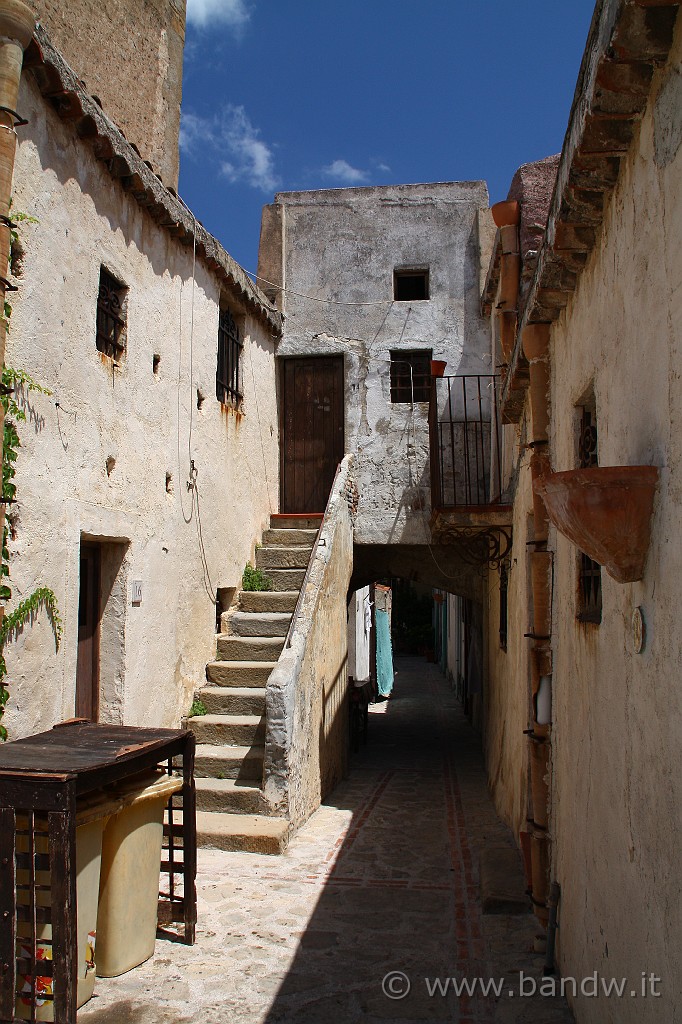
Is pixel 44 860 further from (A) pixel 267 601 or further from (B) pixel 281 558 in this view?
(B) pixel 281 558

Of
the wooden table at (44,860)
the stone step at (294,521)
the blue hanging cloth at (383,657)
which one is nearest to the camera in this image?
the wooden table at (44,860)

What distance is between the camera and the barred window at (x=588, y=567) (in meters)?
4.04

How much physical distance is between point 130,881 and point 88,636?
2.58 metres

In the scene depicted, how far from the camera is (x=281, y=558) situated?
34.9 feet

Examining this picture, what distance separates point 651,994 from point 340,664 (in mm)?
7857

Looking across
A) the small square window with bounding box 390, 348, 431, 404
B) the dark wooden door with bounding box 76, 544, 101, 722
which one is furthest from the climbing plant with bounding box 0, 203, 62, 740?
the small square window with bounding box 390, 348, 431, 404

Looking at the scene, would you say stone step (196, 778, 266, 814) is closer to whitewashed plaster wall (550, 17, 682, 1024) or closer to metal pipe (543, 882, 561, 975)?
metal pipe (543, 882, 561, 975)

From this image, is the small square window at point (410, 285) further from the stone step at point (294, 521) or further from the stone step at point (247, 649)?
the stone step at point (247, 649)

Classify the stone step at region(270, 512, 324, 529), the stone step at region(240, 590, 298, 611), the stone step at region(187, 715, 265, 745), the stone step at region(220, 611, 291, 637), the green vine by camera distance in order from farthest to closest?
1. the stone step at region(270, 512, 324, 529)
2. the stone step at region(240, 590, 298, 611)
3. the stone step at region(220, 611, 291, 637)
4. the stone step at region(187, 715, 265, 745)
5. the green vine

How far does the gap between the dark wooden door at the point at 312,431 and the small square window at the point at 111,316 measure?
218 inches

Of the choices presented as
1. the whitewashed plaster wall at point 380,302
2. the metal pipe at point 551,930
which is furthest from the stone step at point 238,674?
the metal pipe at point 551,930

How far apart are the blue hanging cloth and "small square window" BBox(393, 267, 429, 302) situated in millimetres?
12154

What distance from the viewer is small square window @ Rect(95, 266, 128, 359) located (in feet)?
21.2

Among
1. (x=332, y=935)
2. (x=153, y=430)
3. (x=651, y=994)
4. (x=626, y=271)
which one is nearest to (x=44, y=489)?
(x=153, y=430)
